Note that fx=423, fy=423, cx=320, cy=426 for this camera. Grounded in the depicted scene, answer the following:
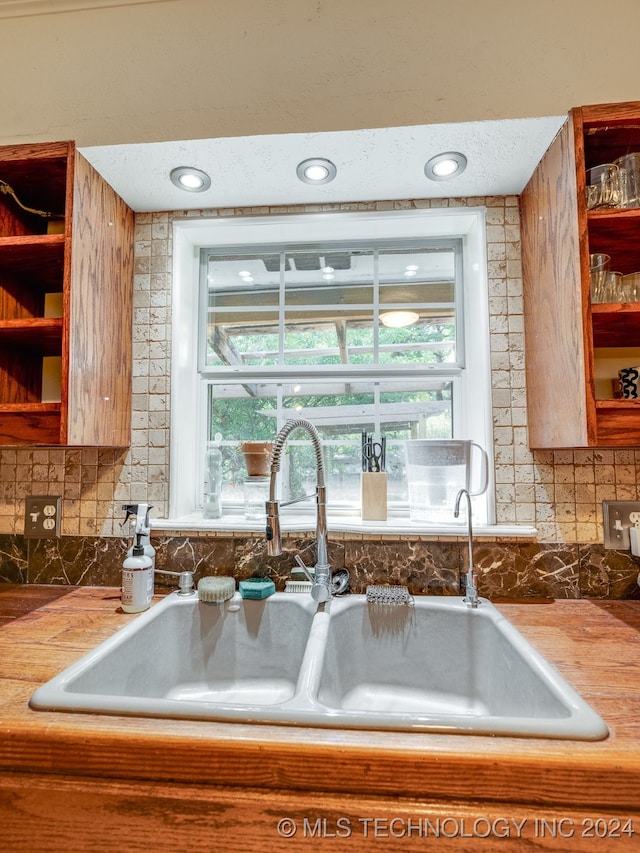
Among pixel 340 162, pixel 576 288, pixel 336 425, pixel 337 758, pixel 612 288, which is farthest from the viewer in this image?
pixel 336 425

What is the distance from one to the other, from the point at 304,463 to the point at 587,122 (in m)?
1.21

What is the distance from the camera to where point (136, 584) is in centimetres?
110

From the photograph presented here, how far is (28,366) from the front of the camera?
1.34m

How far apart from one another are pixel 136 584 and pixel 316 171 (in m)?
1.25

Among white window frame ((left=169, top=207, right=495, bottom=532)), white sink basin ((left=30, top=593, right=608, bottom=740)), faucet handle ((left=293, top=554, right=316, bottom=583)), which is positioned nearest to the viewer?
white sink basin ((left=30, top=593, right=608, bottom=740))

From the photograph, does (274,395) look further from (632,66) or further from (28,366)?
(632,66)

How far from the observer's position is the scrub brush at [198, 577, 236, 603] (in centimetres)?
112

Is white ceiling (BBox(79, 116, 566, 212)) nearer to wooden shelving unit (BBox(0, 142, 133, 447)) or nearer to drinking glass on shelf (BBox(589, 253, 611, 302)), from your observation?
wooden shelving unit (BBox(0, 142, 133, 447))

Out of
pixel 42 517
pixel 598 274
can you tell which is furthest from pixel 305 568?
pixel 598 274

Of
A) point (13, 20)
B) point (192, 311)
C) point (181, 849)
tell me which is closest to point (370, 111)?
point (192, 311)

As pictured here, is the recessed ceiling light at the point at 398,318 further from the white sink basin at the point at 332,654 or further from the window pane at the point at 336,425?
the white sink basin at the point at 332,654

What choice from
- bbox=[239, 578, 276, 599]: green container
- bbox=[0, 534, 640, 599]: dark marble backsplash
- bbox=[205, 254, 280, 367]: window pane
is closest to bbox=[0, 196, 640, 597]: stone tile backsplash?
bbox=[0, 534, 640, 599]: dark marble backsplash

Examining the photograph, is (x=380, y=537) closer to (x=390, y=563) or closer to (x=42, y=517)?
(x=390, y=563)

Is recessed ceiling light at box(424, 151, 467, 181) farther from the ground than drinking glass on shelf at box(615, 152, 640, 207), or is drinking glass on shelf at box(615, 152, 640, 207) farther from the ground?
recessed ceiling light at box(424, 151, 467, 181)
